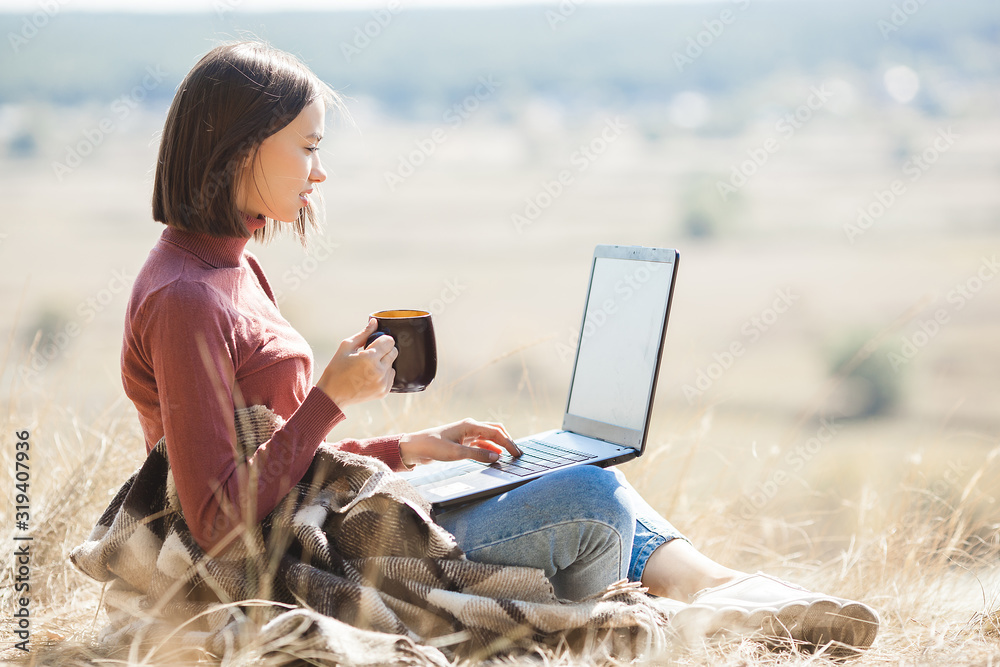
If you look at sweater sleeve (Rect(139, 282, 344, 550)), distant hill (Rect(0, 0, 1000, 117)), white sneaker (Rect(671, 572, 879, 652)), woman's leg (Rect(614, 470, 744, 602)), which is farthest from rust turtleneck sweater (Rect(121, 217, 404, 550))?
distant hill (Rect(0, 0, 1000, 117))

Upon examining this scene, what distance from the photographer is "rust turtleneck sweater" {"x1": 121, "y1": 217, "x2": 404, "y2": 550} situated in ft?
5.14

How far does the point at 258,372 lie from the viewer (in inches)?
68.5

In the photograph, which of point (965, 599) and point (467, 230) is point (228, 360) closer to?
point (965, 599)

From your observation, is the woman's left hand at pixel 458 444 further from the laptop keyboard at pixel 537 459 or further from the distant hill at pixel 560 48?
the distant hill at pixel 560 48

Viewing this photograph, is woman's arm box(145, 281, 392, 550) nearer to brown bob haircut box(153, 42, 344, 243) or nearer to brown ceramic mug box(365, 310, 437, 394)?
brown ceramic mug box(365, 310, 437, 394)

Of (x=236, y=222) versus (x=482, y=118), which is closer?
(x=236, y=222)

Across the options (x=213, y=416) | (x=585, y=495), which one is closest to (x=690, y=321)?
(x=585, y=495)

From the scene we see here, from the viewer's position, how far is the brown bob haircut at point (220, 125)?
1765mm

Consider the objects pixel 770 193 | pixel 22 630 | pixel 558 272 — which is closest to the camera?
pixel 22 630

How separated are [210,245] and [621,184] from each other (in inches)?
2022

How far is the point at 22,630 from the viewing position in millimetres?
1903

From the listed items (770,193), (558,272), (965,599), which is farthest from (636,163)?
(965,599)

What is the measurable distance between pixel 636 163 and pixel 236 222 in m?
55.7

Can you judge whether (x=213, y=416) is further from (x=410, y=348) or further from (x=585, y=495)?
(x=585, y=495)
